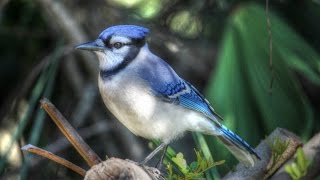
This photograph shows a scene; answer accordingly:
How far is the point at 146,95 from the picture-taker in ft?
6.34

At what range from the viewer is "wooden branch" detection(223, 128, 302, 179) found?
175cm

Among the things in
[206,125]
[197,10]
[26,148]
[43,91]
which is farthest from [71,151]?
[26,148]

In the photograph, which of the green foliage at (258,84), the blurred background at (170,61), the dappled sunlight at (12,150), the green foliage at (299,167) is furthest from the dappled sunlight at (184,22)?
the green foliage at (299,167)

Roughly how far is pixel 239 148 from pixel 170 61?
1168 mm

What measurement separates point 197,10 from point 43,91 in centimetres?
78

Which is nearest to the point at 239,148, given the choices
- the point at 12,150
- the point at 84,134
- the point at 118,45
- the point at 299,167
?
the point at 118,45

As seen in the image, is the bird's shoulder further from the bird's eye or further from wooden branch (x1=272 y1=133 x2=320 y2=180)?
wooden branch (x1=272 y1=133 x2=320 y2=180)

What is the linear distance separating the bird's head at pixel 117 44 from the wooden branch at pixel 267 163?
1.34ft

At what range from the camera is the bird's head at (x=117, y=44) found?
1.84 metres

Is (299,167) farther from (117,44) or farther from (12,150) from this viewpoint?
(12,150)

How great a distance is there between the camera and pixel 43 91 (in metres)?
2.49

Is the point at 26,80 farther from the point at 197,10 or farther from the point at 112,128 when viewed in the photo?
the point at 197,10

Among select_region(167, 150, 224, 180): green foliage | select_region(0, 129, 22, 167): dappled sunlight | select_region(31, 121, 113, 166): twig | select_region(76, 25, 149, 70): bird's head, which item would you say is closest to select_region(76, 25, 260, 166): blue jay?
select_region(76, 25, 149, 70): bird's head

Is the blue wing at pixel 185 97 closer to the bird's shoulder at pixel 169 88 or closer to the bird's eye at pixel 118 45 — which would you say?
the bird's shoulder at pixel 169 88
